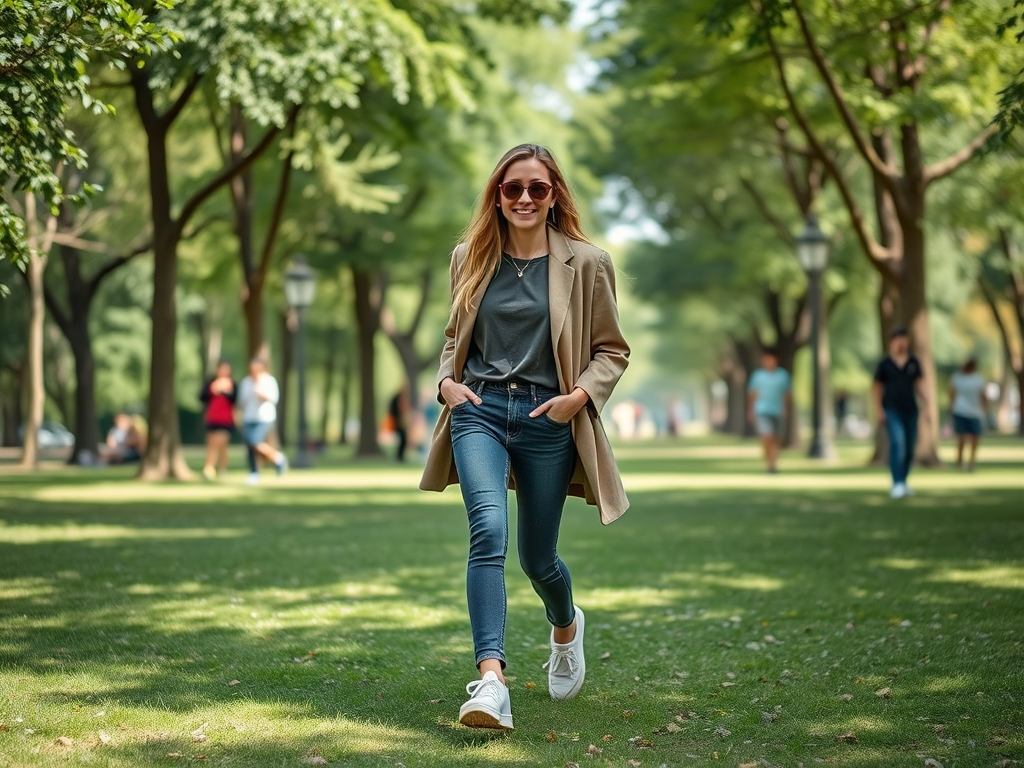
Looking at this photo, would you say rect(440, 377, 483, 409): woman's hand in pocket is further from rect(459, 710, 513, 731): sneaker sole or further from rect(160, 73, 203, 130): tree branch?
rect(160, 73, 203, 130): tree branch

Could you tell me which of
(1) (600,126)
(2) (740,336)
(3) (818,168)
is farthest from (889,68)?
(2) (740,336)

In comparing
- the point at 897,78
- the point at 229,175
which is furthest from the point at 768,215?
the point at 229,175

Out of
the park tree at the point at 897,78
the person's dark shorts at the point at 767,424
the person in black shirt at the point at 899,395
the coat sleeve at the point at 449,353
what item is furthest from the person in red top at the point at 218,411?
the coat sleeve at the point at 449,353

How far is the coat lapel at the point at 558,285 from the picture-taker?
482 cm

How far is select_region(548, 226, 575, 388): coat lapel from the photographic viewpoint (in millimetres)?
4820

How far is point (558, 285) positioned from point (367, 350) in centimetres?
2728

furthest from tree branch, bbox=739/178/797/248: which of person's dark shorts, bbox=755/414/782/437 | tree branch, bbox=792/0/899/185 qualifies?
tree branch, bbox=792/0/899/185

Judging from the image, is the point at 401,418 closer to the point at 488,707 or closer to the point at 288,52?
the point at 288,52

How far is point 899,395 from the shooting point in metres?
14.5

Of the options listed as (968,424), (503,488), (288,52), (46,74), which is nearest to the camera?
(503,488)

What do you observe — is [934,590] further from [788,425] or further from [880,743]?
[788,425]

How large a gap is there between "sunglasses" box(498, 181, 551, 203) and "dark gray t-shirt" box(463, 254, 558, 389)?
13.3 inches

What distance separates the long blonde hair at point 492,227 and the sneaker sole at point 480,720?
4.92 feet

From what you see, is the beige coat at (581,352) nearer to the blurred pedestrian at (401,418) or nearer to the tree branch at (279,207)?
the tree branch at (279,207)
